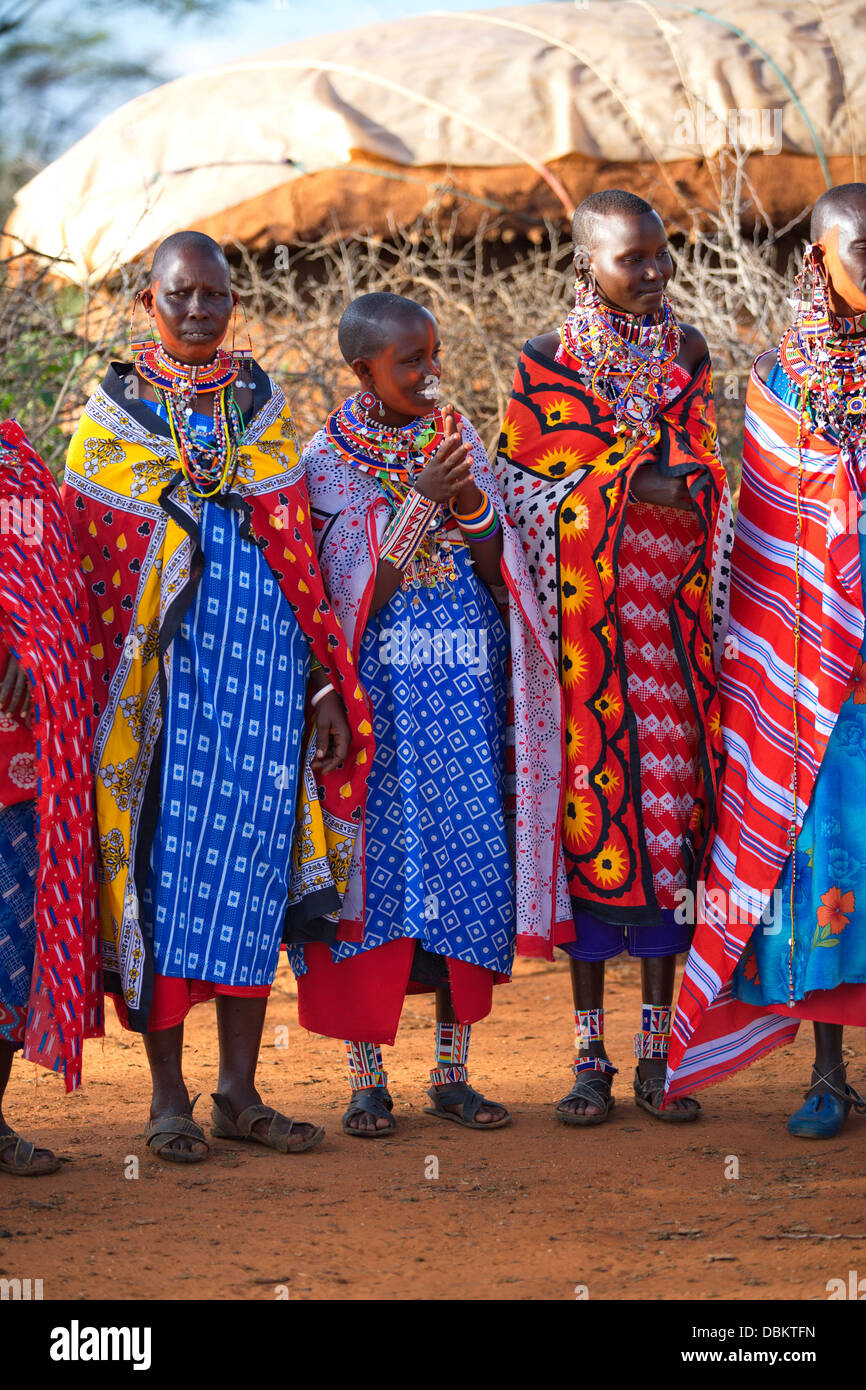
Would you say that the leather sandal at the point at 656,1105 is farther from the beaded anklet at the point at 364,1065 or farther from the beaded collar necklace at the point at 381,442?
the beaded collar necklace at the point at 381,442

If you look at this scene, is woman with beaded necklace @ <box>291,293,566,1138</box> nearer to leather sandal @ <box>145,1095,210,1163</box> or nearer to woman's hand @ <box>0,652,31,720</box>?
leather sandal @ <box>145,1095,210,1163</box>

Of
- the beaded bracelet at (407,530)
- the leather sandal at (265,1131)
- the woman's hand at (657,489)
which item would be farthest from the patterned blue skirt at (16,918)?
the woman's hand at (657,489)

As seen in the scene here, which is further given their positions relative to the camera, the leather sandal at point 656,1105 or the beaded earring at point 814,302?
the leather sandal at point 656,1105

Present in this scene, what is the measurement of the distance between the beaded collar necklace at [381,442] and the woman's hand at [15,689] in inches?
42.1

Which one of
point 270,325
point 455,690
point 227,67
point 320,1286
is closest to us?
point 320,1286

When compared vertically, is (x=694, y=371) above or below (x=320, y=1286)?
above

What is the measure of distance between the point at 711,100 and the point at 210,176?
3.76 meters

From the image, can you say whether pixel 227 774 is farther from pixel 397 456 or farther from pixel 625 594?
pixel 625 594

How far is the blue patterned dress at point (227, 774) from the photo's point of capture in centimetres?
346

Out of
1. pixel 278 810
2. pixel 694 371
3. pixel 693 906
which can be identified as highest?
pixel 694 371

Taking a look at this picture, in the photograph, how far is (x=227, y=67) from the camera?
451 inches

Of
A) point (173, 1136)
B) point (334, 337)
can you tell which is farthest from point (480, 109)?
point (173, 1136)

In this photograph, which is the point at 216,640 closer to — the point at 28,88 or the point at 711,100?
the point at 711,100

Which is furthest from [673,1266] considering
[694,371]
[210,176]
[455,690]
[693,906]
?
[210,176]
